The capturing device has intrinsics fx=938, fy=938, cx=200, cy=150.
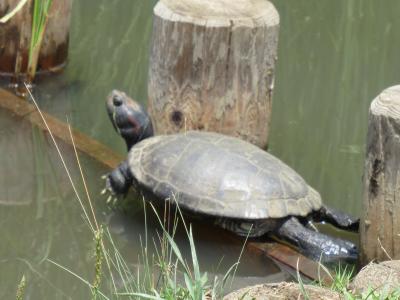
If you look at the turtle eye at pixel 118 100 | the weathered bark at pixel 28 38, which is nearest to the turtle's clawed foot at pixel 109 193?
the turtle eye at pixel 118 100

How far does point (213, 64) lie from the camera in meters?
4.93

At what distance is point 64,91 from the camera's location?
647cm

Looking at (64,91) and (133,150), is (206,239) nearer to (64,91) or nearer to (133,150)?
(133,150)

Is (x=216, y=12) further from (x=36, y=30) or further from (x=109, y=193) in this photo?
(x=36, y=30)

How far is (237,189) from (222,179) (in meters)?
0.09

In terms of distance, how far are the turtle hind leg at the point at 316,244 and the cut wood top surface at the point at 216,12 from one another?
1.12 meters

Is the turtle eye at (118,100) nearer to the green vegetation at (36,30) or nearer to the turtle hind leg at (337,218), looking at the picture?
the green vegetation at (36,30)

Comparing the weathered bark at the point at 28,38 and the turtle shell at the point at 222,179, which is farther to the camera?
the weathered bark at the point at 28,38

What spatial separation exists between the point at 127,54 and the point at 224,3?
229 centimetres

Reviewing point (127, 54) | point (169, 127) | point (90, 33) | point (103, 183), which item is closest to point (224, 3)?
point (169, 127)

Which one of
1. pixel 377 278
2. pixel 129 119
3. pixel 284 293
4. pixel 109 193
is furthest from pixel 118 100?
pixel 284 293

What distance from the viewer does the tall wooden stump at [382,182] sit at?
12.5ft

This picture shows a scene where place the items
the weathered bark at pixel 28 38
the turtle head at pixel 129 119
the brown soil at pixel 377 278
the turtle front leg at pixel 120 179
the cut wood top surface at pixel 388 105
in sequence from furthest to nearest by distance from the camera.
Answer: the weathered bark at pixel 28 38 < the turtle head at pixel 129 119 < the turtle front leg at pixel 120 179 < the cut wood top surface at pixel 388 105 < the brown soil at pixel 377 278

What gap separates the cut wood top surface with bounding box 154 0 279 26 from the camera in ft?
15.9
